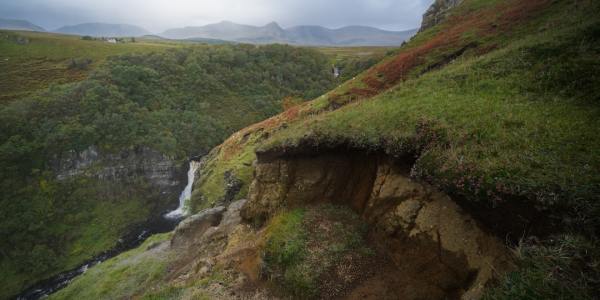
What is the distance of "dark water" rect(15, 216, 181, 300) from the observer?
152ft

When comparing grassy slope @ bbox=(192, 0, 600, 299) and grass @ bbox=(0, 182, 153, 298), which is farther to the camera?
grass @ bbox=(0, 182, 153, 298)

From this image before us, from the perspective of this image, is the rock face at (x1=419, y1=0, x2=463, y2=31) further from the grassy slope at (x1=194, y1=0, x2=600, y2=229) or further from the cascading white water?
the cascading white water

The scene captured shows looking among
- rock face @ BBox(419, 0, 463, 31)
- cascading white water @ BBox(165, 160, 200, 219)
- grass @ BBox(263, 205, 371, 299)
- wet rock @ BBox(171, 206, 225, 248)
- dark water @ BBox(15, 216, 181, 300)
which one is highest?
rock face @ BBox(419, 0, 463, 31)

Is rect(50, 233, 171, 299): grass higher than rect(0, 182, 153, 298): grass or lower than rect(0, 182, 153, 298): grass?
higher

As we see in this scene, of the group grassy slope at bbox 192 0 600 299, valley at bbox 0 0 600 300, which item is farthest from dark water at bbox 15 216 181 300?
grassy slope at bbox 192 0 600 299

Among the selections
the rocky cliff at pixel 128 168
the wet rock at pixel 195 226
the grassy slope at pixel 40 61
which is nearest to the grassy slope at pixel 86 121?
the grassy slope at pixel 40 61

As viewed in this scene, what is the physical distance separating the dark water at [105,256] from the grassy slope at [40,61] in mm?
62057

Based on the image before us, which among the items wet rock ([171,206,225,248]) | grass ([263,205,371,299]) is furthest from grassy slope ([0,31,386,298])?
grass ([263,205,371,299])

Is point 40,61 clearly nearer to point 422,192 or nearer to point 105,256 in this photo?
point 105,256

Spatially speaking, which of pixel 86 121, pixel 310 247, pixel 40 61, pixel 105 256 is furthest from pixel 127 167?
pixel 40 61

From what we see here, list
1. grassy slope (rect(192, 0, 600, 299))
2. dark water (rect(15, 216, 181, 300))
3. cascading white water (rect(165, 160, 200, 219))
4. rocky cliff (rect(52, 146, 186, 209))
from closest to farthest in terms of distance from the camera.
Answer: grassy slope (rect(192, 0, 600, 299)), dark water (rect(15, 216, 181, 300)), cascading white water (rect(165, 160, 200, 219)), rocky cliff (rect(52, 146, 186, 209))

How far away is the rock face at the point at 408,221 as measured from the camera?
10836 mm

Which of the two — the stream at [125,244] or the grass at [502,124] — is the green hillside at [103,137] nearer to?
the stream at [125,244]

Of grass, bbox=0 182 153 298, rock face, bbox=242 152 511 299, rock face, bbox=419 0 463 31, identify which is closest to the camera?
rock face, bbox=242 152 511 299
